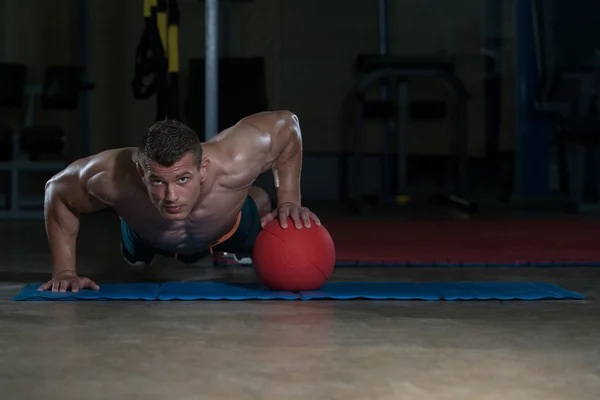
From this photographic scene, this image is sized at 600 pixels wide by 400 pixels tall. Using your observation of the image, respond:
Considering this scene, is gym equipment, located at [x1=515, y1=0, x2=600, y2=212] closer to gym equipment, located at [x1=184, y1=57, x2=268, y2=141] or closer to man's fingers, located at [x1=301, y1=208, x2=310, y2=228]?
gym equipment, located at [x1=184, y1=57, x2=268, y2=141]

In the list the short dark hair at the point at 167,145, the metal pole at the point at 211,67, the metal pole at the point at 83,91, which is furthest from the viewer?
the metal pole at the point at 83,91

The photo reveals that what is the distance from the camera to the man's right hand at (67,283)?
3475mm

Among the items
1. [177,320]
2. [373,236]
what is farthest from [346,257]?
[177,320]

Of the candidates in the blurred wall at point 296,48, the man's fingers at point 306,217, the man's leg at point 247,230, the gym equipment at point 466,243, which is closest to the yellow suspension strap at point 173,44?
the gym equipment at point 466,243

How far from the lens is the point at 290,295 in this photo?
3.40 metres

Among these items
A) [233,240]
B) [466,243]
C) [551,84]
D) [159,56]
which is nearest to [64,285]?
[233,240]

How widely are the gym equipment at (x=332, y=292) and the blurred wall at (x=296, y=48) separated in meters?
6.03

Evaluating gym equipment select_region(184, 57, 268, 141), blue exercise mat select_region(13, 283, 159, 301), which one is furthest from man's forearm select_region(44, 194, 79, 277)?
gym equipment select_region(184, 57, 268, 141)

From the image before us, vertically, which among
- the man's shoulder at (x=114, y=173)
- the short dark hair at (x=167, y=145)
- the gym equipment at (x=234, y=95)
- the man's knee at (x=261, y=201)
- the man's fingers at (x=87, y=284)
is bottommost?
the man's fingers at (x=87, y=284)

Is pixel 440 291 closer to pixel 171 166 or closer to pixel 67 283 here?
pixel 171 166

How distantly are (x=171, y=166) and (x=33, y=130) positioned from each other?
4744 mm

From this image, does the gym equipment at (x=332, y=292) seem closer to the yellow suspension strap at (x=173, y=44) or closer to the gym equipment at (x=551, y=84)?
the yellow suspension strap at (x=173, y=44)

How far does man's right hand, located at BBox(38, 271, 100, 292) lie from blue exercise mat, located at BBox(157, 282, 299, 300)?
27 centimetres

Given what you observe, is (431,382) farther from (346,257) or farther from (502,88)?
(502,88)
